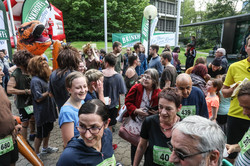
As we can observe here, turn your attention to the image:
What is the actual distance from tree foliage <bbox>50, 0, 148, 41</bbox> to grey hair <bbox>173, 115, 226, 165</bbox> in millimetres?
24610

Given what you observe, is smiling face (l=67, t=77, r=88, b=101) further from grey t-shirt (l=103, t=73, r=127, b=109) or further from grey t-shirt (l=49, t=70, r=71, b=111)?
grey t-shirt (l=103, t=73, r=127, b=109)

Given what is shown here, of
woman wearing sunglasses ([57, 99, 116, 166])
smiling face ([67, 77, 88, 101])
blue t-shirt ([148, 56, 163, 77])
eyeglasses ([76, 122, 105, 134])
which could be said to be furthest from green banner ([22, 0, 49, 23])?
eyeglasses ([76, 122, 105, 134])

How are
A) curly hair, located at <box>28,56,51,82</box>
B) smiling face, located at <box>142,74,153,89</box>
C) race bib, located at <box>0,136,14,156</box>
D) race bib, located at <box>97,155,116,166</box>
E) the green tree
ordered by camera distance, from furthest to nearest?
the green tree < curly hair, located at <box>28,56,51,82</box> < smiling face, located at <box>142,74,153,89</box> < race bib, located at <box>0,136,14,156</box> < race bib, located at <box>97,155,116,166</box>

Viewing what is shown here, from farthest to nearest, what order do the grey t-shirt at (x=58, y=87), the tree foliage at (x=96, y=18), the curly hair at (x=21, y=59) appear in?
the tree foliage at (x=96, y=18) → the curly hair at (x=21, y=59) → the grey t-shirt at (x=58, y=87)

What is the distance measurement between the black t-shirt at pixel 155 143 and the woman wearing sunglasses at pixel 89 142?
18.3 inches

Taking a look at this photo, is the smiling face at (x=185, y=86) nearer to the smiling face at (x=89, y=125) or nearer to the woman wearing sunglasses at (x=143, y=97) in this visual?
the woman wearing sunglasses at (x=143, y=97)

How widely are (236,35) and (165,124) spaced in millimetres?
14367

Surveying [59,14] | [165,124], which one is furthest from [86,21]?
[165,124]

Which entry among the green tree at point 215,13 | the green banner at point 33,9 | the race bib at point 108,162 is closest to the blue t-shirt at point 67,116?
the race bib at point 108,162

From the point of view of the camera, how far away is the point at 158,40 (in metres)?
9.31

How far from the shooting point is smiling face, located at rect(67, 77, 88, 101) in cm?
202

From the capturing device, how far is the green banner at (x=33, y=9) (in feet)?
17.7

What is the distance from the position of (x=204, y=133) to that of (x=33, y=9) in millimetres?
6262

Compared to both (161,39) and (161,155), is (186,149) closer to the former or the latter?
(161,155)
